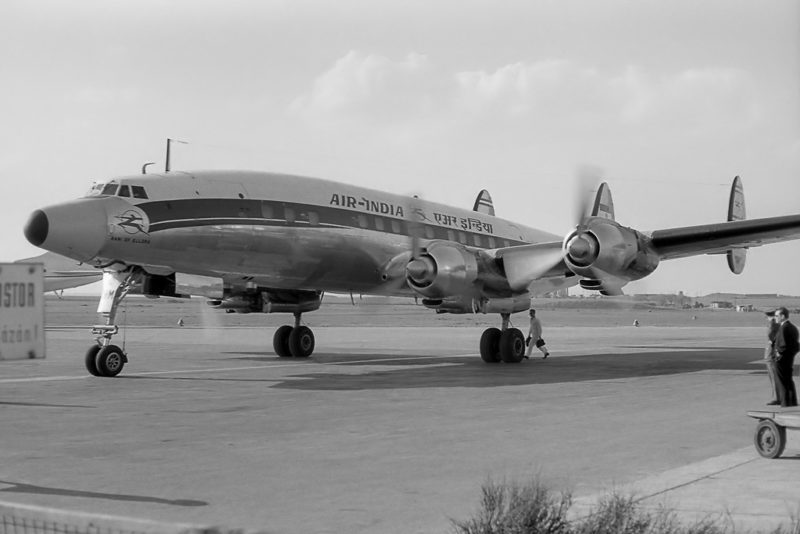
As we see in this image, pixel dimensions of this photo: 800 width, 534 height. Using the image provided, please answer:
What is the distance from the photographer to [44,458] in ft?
31.0

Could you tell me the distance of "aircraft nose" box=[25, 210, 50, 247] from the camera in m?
17.3

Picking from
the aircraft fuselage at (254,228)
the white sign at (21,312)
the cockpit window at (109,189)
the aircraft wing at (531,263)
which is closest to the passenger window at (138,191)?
the aircraft fuselage at (254,228)

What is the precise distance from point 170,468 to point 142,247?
10522 millimetres

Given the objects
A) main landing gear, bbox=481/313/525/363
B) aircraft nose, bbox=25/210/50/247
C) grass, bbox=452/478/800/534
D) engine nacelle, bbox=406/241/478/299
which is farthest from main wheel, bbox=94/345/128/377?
grass, bbox=452/478/800/534

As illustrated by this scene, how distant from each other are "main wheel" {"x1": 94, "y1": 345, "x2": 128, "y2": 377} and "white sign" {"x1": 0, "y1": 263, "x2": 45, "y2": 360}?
13512 mm

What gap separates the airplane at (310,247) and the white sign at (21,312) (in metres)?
11.8

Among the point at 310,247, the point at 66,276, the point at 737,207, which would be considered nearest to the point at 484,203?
the point at 737,207

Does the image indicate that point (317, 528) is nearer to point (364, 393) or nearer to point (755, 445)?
point (755, 445)

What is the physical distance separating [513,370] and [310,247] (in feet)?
19.0

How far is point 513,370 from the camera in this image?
22.3 m

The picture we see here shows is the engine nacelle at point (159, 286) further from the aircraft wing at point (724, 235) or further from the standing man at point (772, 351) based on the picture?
the standing man at point (772, 351)

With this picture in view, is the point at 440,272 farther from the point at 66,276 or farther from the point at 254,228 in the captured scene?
the point at 66,276

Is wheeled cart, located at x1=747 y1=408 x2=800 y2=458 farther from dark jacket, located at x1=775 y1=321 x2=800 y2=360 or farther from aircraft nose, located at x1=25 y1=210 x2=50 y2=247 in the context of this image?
aircraft nose, located at x1=25 y1=210 x2=50 y2=247

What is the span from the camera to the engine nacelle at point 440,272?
2194 cm
